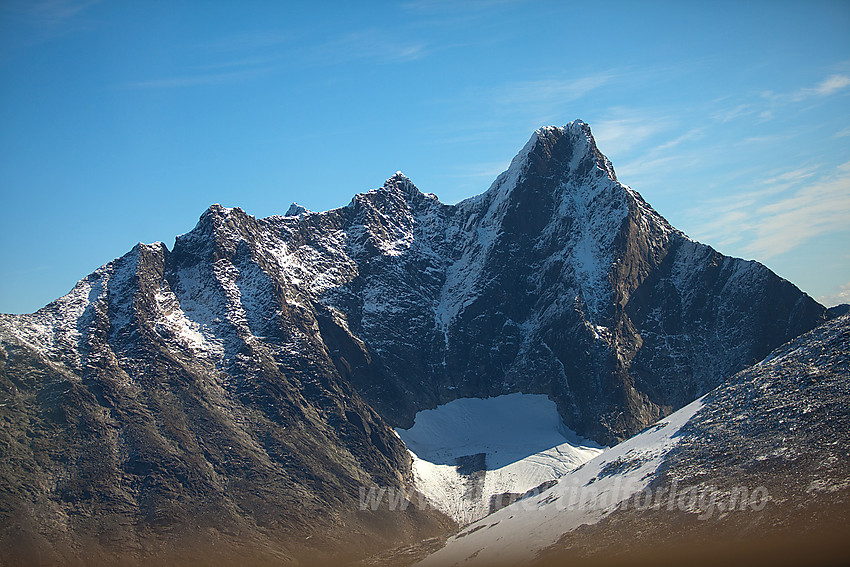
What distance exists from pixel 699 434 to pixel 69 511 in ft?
432

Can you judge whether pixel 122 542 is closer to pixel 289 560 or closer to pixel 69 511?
pixel 69 511

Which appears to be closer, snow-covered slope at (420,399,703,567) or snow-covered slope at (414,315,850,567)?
snow-covered slope at (414,315,850,567)

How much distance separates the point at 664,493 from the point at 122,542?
10967 centimetres

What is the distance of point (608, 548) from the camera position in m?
138

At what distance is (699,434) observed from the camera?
533 feet

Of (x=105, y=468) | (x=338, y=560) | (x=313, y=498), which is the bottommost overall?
(x=338, y=560)

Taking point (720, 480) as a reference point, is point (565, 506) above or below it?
below

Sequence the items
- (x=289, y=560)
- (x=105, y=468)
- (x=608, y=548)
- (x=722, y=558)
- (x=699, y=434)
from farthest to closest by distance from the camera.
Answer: (x=105, y=468) → (x=289, y=560) → (x=699, y=434) → (x=608, y=548) → (x=722, y=558)

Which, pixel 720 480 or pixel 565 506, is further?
pixel 565 506

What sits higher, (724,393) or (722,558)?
(724,393)

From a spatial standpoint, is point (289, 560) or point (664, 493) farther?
point (289, 560)

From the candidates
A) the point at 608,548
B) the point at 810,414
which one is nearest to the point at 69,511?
the point at 608,548

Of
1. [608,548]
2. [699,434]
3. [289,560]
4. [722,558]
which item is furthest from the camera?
[289,560]

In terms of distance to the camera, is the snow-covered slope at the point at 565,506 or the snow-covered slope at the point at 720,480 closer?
the snow-covered slope at the point at 720,480
